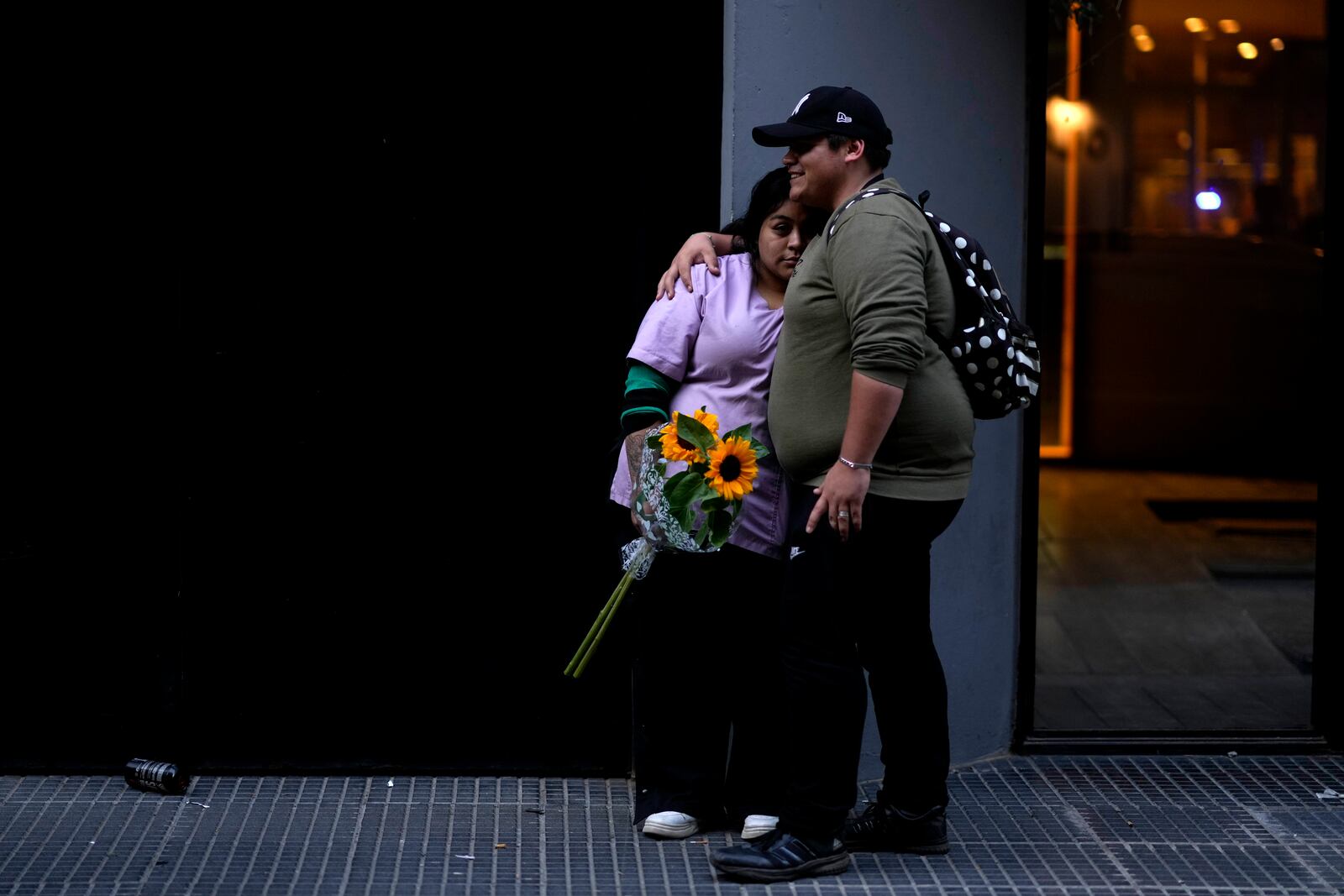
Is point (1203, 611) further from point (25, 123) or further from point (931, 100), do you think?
point (25, 123)

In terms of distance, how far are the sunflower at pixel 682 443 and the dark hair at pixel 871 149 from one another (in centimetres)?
72

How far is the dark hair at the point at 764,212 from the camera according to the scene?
4414 millimetres

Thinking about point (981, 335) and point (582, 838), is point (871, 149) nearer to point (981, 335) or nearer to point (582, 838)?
point (981, 335)

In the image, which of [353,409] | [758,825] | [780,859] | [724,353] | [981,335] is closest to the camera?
[981,335]

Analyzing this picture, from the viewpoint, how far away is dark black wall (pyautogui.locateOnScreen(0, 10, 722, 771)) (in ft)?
16.0

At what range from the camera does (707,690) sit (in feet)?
15.3

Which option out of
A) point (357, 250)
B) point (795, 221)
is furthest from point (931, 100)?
point (357, 250)

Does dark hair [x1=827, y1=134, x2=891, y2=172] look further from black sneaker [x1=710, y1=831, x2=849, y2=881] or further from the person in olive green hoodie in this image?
black sneaker [x1=710, y1=831, x2=849, y2=881]

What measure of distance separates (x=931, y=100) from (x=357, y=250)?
1658 millimetres

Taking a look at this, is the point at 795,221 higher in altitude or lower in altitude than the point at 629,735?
higher

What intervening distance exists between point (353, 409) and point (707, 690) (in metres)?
1.29

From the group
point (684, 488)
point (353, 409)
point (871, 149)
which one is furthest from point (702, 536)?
point (353, 409)

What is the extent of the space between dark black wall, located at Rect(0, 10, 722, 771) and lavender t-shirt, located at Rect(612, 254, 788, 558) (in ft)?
1.59

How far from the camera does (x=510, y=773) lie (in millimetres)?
5098
